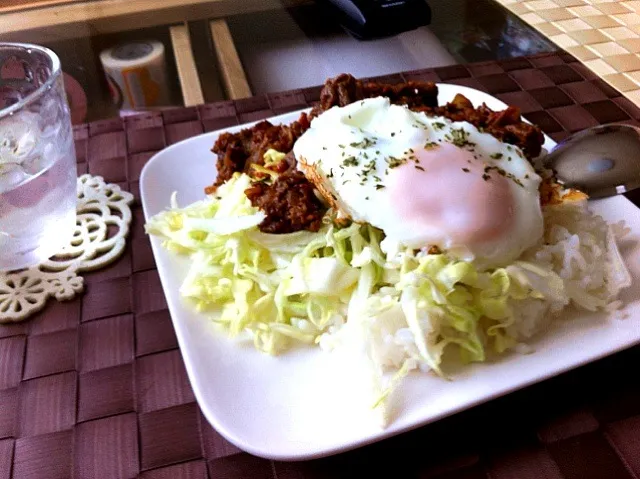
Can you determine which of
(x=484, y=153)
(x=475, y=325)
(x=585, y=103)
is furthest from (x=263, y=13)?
(x=475, y=325)

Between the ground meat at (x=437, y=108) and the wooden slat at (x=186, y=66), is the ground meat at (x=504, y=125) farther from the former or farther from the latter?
the wooden slat at (x=186, y=66)

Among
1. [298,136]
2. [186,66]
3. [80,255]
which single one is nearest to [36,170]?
[80,255]

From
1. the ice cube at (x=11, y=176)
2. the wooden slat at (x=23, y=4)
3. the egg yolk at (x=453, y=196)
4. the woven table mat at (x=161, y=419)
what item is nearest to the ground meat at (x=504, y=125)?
the egg yolk at (x=453, y=196)

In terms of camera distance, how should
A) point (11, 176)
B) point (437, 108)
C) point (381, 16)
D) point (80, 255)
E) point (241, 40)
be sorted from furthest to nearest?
1. point (241, 40)
2. point (381, 16)
3. point (437, 108)
4. point (80, 255)
5. point (11, 176)

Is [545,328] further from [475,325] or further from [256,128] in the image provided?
[256,128]

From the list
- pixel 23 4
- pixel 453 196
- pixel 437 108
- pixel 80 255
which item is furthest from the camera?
pixel 23 4

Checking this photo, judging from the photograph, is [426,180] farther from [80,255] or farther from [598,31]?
[598,31]
